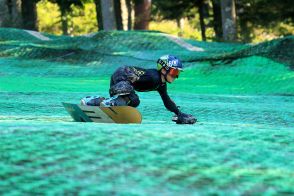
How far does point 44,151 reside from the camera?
288 cm

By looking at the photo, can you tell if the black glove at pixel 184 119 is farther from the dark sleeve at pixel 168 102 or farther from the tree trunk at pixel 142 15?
the tree trunk at pixel 142 15

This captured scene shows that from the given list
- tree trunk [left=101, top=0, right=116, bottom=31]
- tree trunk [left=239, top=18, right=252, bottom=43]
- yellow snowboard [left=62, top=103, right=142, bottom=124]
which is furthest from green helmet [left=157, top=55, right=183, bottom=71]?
tree trunk [left=239, top=18, right=252, bottom=43]

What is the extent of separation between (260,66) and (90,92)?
177 inches

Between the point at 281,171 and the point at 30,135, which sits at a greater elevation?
the point at 30,135

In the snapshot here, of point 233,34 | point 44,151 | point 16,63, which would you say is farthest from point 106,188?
point 233,34

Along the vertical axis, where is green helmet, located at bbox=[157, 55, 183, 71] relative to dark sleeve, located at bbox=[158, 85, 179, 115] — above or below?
above

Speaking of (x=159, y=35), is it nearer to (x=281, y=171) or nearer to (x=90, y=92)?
(x=90, y=92)

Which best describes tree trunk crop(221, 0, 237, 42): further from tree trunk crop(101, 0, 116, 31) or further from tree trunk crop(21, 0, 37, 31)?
tree trunk crop(21, 0, 37, 31)

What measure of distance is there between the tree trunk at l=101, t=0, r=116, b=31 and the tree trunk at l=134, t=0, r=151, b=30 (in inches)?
177

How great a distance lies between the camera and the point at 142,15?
23.6m

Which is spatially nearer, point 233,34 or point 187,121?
point 187,121

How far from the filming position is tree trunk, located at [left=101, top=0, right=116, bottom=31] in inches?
734

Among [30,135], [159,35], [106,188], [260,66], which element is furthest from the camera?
[159,35]

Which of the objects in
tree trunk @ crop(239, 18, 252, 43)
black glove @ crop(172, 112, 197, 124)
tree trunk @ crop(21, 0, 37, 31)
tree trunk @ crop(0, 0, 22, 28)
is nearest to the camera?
black glove @ crop(172, 112, 197, 124)
